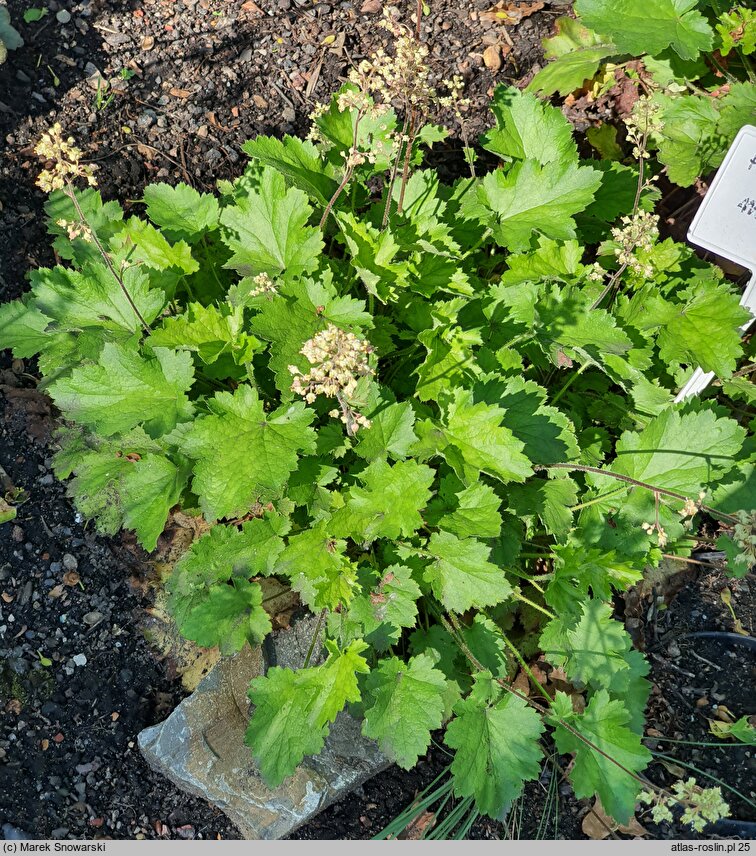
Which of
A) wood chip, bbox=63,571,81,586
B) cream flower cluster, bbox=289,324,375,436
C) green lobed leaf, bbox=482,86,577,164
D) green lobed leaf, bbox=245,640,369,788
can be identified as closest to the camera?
cream flower cluster, bbox=289,324,375,436

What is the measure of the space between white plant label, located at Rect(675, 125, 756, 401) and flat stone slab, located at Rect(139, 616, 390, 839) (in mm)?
2412

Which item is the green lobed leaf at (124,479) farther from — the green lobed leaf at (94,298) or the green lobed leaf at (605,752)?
the green lobed leaf at (605,752)

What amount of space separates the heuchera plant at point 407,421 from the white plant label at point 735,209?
0.20 m

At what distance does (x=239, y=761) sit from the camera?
11.0 feet

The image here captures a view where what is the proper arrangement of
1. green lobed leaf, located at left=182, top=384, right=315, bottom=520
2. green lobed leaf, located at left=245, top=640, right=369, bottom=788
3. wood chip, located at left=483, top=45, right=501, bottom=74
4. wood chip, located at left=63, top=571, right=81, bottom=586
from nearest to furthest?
A: green lobed leaf, located at left=182, top=384, right=315, bottom=520 → green lobed leaf, located at left=245, top=640, right=369, bottom=788 → wood chip, located at left=63, top=571, right=81, bottom=586 → wood chip, located at left=483, top=45, right=501, bottom=74

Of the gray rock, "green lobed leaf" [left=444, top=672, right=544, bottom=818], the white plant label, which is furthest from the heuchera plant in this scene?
the gray rock

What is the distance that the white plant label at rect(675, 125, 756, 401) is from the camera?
3084 millimetres

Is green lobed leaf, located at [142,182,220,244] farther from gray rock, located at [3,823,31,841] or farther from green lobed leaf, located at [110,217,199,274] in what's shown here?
gray rock, located at [3,823,31,841]

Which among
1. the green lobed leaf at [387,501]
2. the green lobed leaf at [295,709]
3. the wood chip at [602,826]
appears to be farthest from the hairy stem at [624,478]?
the wood chip at [602,826]

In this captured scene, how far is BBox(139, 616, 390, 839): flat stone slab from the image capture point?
10.8ft

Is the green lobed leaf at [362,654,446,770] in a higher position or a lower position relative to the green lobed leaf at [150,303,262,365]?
lower

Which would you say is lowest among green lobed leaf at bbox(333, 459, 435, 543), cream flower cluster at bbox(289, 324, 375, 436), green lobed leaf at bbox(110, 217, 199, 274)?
green lobed leaf at bbox(333, 459, 435, 543)

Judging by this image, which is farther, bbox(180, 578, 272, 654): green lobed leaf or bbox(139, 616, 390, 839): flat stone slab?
bbox(139, 616, 390, 839): flat stone slab

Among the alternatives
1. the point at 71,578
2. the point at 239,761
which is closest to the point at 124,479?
the point at 71,578
